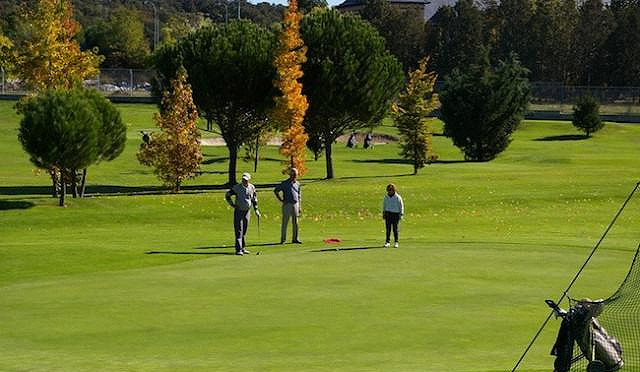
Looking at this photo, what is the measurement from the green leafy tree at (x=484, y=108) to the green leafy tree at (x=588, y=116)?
19158 mm

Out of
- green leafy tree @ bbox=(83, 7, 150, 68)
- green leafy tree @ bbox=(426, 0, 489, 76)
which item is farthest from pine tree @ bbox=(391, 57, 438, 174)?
green leafy tree @ bbox=(83, 7, 150, 68)

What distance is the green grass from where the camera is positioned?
1611cm

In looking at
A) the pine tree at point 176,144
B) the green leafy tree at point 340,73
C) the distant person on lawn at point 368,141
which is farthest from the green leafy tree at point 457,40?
the pine tree at point 176,144

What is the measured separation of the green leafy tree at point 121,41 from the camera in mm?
158000

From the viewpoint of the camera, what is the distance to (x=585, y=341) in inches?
Answer: 553

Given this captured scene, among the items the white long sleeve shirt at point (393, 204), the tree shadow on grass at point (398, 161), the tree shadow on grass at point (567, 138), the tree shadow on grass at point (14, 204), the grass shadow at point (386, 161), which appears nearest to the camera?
the white long sleeve shirt at point (393, 204)

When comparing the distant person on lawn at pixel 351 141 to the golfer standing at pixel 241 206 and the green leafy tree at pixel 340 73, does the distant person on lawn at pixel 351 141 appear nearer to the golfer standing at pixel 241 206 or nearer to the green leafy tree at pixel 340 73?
the green leafy tree at pixel 340 73

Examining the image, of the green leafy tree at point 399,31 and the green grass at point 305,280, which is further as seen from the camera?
the green leafy tree at point 399,31

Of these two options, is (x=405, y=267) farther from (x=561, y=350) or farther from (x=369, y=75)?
(x=369, y=75)

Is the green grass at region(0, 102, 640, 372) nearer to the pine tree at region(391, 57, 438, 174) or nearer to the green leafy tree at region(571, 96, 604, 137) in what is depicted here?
the pine tree at region(391, 57, 438, 174)

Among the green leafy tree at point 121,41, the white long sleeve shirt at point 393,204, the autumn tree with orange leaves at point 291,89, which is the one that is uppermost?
the green leafy tree at point 121,41

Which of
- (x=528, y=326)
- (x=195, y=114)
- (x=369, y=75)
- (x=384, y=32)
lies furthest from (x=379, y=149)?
(x=528, y=326)

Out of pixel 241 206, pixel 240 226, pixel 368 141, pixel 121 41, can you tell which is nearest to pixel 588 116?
pixel 368 141

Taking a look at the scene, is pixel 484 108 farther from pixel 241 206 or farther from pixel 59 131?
pixel 241 206
